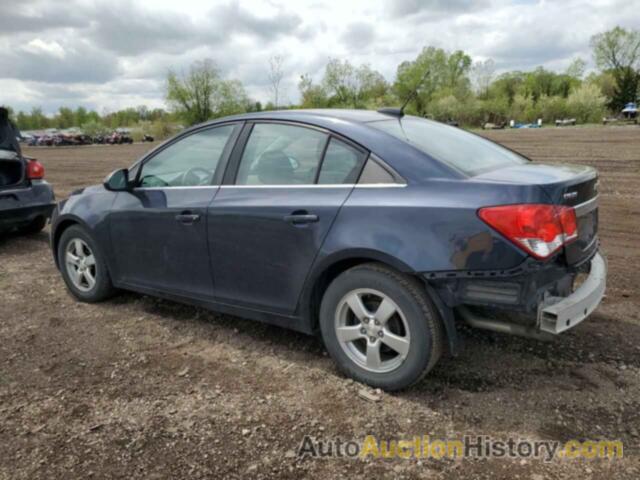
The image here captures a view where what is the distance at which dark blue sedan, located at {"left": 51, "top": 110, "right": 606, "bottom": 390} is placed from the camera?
2674 mm

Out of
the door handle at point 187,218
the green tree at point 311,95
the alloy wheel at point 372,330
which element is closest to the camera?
the alloy wheel at point 372,330

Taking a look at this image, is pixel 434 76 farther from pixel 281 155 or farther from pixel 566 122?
pixel 281 155

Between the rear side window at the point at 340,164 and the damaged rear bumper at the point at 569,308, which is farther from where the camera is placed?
the rear side window at the point at 340,164

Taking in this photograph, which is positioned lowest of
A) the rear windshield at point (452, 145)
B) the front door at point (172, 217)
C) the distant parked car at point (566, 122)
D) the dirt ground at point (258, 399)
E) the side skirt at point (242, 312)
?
the distant parked car at point (566, 122)

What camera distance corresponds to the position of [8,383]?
11.2 feet

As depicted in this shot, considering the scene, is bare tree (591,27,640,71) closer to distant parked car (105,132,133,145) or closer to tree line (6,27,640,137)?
tree line (6,27,640,137)

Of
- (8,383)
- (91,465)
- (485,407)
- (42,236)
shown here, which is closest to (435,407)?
(485,407)

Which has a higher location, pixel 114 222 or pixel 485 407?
pixel 114 222

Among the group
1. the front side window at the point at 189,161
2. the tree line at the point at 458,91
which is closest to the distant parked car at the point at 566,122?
the tree line at the point at 458,91

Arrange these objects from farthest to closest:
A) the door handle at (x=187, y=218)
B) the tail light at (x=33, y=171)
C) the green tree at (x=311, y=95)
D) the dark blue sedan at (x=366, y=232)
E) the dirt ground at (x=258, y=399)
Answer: the green tree at (x=311, y=95) < the tail light at (x=33, y=171) < the door handle at (x=187, y=218) < the dark blue sedan at (x=366, y=232) < the dirt ground at (x=258, y=399)

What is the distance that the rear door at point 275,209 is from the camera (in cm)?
318

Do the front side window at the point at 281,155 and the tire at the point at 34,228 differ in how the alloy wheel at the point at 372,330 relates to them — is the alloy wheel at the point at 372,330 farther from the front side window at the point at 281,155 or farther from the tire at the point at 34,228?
the tire at the point at 34,228

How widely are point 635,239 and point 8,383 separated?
657 centimetres

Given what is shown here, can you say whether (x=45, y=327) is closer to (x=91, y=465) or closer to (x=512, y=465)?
(x=91, y=465)
